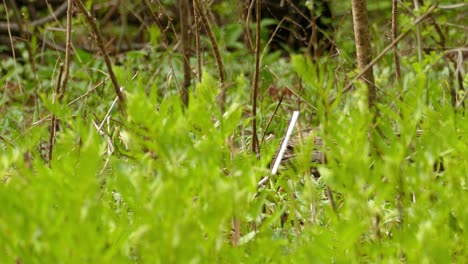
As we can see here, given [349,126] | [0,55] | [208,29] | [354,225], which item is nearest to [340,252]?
[354,225]

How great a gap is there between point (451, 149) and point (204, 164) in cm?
61

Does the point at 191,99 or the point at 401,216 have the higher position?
the point at 191,99

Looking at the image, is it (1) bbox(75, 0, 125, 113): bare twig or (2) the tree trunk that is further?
(2) the tree trunk

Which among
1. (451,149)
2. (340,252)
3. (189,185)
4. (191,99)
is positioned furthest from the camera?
(451,149)

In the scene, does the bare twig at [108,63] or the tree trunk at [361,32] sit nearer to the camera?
the bare twig at [108,63]

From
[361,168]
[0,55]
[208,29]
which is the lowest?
[0,55]

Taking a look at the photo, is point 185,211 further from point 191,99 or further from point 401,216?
point 401,216

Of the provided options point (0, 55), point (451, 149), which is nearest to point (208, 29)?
point (451, 149)

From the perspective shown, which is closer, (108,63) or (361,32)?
(108,63)

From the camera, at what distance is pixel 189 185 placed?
126 centimetres

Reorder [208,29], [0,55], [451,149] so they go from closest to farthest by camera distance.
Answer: [451,149]
[208,29]
[0,55]

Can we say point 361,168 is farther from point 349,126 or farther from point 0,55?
point 0,55

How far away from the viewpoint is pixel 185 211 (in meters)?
1.29

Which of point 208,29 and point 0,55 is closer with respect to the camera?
point 208,29
